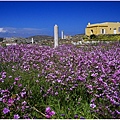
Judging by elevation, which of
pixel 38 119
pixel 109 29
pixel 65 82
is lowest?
pixel 38 119

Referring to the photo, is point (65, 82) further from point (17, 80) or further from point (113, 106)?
point (113, 106)

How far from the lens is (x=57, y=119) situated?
260cm

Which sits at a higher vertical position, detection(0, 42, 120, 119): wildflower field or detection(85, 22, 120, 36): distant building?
detection(85, 22, 120, 36): distant building

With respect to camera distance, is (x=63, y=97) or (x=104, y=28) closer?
(x=63, y=97)

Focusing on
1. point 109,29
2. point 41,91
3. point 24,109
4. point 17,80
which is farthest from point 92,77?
point 109,29

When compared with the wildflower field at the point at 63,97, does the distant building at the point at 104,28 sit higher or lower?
higher

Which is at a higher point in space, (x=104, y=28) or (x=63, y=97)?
(x=104, y=28)

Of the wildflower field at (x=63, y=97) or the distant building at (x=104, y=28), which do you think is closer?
the wildflower field at (x=63, y=97)

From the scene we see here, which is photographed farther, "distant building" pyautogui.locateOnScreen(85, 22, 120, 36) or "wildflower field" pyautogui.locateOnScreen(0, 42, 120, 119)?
"distant building" pyautogui.locateOnScreen(85, 22, 120, 36)

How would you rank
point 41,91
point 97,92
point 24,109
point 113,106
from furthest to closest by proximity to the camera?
point 41,91, point 97,92, point 24,109, point 113,106

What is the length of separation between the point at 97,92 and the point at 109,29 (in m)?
44.1

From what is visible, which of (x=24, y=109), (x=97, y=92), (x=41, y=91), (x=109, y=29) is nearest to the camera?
(x=24, y=109)

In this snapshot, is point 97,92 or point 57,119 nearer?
point 57,119

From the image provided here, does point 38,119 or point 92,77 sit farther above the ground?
point 92,77
